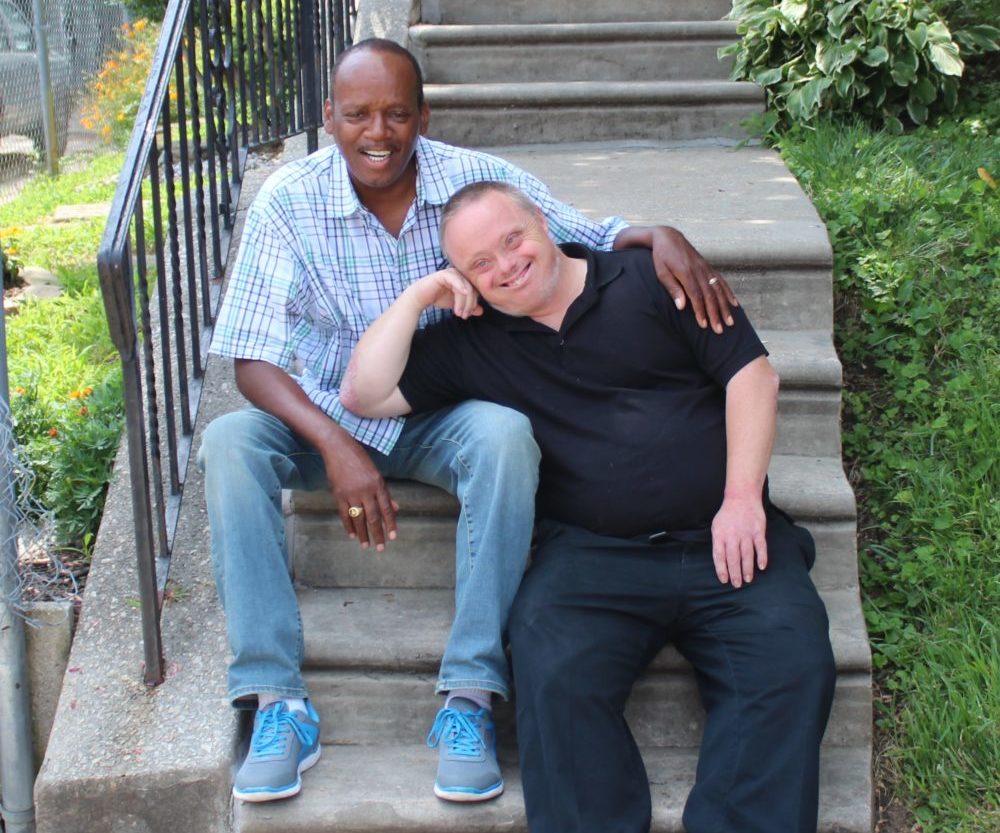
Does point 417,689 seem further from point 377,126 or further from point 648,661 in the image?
point 377,126

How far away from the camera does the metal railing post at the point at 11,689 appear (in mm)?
2775

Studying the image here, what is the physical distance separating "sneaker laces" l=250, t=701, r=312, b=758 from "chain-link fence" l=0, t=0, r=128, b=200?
237 inches

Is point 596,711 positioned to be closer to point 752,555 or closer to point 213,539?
point 752,555

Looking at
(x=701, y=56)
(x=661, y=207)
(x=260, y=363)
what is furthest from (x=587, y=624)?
(x=701, y=56)

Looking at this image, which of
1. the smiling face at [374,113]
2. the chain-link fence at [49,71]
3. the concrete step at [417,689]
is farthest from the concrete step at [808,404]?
the chain-link fence at [49,71]

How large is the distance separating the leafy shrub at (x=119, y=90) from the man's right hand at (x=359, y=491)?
622cm

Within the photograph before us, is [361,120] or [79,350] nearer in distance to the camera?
[361,120]

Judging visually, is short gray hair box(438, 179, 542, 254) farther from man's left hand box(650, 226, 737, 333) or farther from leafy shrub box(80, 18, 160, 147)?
leafy shrub box(80, 18, 160, 147)

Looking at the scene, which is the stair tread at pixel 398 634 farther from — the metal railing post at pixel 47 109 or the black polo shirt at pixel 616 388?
the metal railing post at pixel 47 109

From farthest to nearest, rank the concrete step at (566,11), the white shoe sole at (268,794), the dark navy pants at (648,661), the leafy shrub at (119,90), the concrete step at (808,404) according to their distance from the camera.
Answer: the leafy shrub at (119,90) → the concrete step at (566,11) → the concrete step at (808,404) → the white shoe sole at (268,794) → the dark navy pants at (648,661)

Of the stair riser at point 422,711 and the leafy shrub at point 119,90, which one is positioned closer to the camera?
the stair riser at point 422,711

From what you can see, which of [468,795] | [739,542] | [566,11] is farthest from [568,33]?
[468,795]

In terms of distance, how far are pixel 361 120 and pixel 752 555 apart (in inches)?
53.3

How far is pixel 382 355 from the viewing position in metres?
2.77
